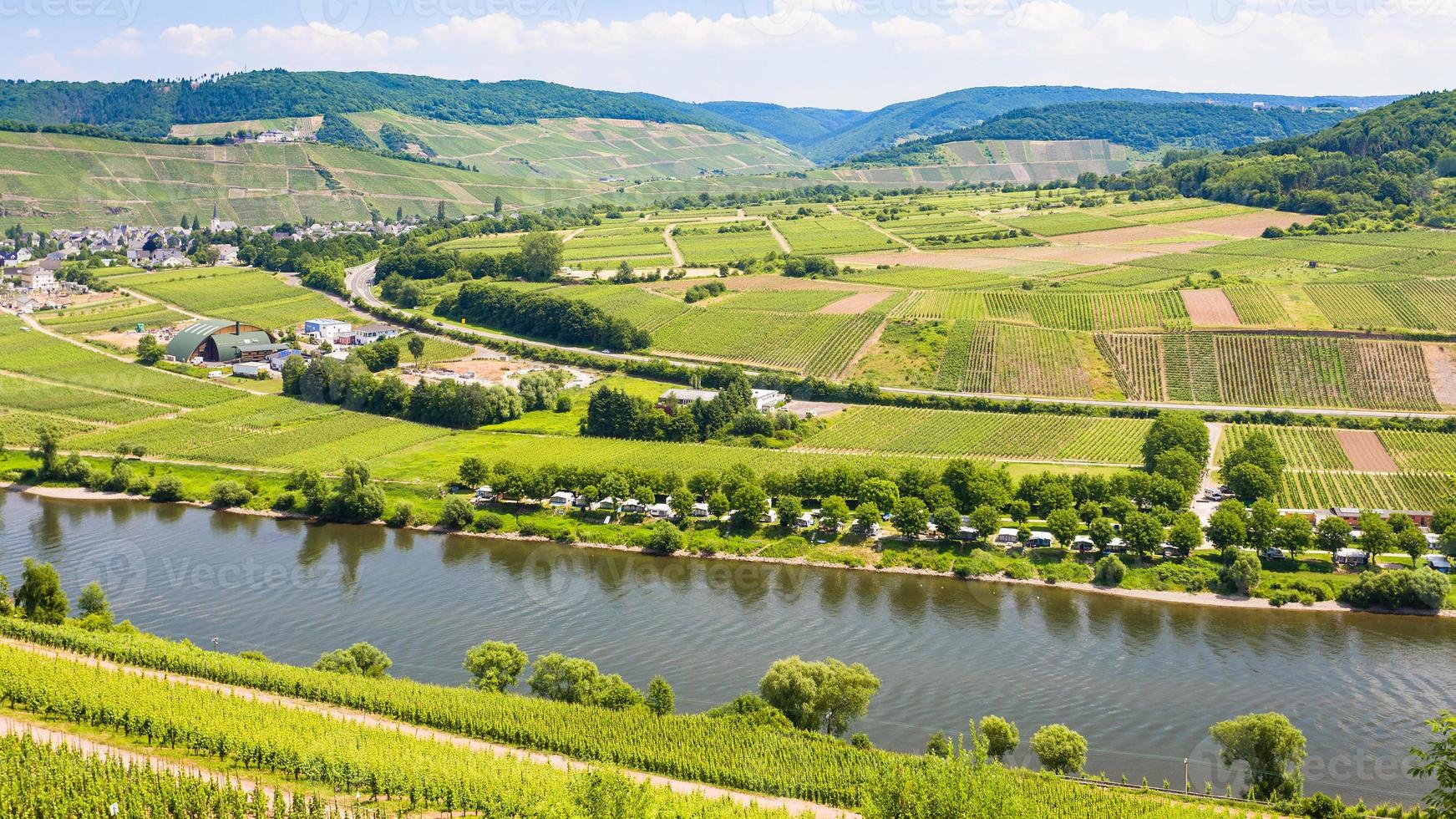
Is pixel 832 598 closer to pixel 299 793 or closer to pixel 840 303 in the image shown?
pixel 299 793

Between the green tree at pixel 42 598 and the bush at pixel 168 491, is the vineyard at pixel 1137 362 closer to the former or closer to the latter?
the bush at pixel 168 491

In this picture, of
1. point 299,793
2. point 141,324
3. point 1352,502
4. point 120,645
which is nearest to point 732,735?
point 299,793

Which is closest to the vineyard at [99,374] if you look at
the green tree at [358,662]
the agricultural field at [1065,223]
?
the green tree at [358,662]

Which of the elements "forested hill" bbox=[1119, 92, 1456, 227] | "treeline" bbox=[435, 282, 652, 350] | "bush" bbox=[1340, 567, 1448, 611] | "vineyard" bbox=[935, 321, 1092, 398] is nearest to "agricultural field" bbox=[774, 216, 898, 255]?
"treeline" bbox=[435, 282, 652, 350]

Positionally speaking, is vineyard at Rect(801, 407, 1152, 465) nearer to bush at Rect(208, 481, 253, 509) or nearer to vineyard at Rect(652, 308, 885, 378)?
vineyard at Rect(652, 308, 885, 378)

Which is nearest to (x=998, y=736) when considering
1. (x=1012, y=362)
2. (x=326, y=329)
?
(x=1012, y=362)

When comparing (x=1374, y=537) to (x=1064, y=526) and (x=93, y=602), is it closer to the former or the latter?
(x=1064, y=526)
